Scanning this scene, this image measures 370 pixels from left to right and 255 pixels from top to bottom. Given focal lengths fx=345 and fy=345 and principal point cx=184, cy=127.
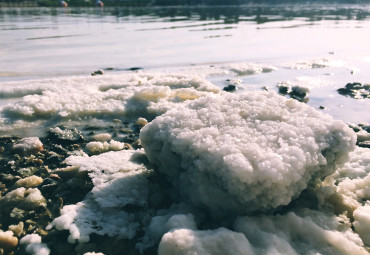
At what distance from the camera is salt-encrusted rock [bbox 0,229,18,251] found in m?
2.80

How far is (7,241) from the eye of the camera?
2.81 meters

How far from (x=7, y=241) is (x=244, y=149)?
2.11m

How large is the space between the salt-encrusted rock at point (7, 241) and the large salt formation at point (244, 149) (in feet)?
4.82

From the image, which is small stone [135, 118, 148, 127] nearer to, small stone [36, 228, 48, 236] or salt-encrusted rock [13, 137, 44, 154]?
salt-encrusted rock [13, 137, 44, 154]

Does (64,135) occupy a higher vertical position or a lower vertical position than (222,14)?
lower

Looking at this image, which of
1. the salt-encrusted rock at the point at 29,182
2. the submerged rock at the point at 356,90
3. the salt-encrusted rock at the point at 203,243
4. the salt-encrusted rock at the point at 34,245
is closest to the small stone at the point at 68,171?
the salt-encrusted rock at the point at 29,182

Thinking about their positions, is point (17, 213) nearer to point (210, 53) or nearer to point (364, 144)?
point (364, 144)

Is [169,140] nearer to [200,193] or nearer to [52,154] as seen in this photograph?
[200,193]

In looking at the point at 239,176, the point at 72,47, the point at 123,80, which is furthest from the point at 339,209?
the point at 72,47

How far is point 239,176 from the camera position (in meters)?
2.76

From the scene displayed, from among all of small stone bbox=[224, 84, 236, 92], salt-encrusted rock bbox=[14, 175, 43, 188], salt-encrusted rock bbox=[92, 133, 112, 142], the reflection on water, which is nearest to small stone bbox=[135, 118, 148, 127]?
salt-encrusted rock bbox=[92, 133, 112, 142]

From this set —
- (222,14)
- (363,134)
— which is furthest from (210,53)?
(222,14)

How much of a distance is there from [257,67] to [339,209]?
780 cm

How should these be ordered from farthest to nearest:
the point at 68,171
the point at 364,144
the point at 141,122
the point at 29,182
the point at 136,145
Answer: the point at 141,122 < the point at 136,145 < the point at 364,144 < the point at 68,171 < the point at 29,182
